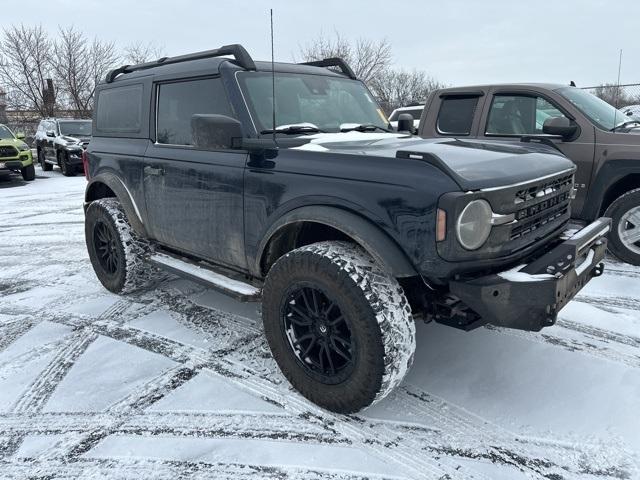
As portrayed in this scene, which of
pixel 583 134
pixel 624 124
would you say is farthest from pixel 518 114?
pixel 624 124

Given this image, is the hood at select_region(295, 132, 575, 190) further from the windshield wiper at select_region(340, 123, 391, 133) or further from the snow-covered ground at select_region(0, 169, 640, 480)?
the snow-covered ground at select_region(0, 169, 640, 480)

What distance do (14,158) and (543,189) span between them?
1515cm

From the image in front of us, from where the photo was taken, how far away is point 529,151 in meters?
3.15

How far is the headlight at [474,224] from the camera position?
228 centimetres

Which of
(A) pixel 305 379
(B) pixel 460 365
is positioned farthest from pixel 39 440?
(B) pixel 460 365

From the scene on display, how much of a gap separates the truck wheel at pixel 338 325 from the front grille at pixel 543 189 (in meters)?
0.79

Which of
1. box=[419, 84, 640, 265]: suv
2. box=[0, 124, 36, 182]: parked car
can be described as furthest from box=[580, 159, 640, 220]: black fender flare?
box=[0, 124, 36, 182]: parked car

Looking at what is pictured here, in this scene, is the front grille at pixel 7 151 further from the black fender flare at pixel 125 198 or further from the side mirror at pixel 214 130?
the side mirror at pixel 214 130

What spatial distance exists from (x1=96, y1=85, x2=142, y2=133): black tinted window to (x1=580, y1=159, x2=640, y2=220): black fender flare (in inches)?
179

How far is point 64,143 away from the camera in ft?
50.9

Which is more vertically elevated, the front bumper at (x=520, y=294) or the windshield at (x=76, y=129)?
the windshield at (x=76, y=129)

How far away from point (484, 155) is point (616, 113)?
377 centimetres

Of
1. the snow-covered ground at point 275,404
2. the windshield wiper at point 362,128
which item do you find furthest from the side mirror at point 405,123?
the snow-covered ground at point 275,404

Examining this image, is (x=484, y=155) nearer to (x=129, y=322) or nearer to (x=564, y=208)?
(x=564, y=208)
